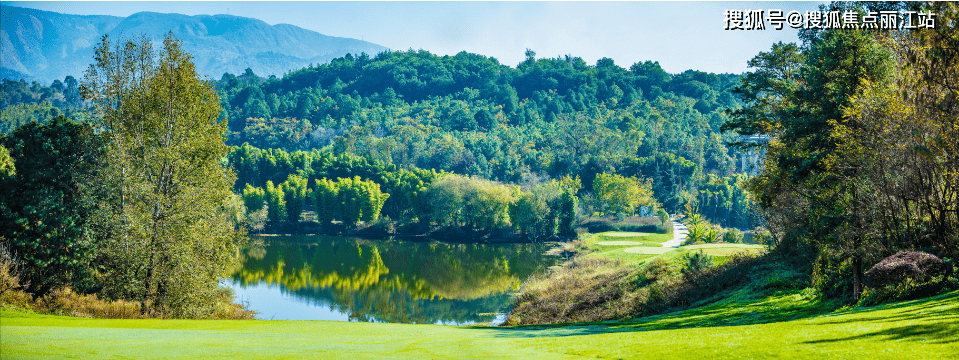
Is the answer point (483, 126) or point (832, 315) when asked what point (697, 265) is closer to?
point (832, 315)

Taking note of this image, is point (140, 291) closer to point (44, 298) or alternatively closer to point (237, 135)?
point (44, 298)

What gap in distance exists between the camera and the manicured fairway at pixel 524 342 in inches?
336

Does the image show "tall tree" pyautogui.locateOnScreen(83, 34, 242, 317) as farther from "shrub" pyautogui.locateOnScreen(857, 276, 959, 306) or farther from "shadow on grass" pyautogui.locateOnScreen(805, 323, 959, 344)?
"shrub" pyautogui.locateOnScreen(857, 276, 959, 306)

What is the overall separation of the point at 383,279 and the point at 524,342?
1330 inches

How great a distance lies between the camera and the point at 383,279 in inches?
1773

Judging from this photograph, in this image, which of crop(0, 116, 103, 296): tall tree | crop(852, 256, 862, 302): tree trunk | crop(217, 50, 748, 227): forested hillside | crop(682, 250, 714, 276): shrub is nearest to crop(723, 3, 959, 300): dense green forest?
crop(852, 256, 862, 302): tree trunk

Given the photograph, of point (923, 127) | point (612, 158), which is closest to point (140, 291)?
point (923, 127)

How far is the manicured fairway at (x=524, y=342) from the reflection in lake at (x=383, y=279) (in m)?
19.3

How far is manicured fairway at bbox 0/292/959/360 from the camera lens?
28.0 feet

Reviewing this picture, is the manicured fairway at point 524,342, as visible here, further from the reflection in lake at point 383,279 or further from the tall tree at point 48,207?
the reflection in lake at point 383,279

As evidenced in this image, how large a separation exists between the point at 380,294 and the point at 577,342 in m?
29.2

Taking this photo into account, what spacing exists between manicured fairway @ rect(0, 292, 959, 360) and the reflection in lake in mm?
19335

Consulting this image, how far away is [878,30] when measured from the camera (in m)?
17.9

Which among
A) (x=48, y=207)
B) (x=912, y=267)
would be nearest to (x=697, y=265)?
(x=912, y=267)
